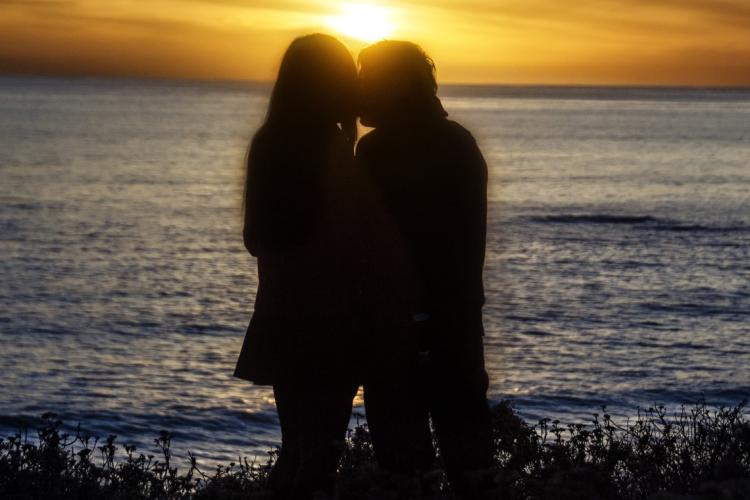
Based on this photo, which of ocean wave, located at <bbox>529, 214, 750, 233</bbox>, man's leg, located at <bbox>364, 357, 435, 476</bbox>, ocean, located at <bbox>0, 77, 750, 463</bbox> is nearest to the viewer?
man's leg, located at <bbox>364, 357, 435, 476</bbox>

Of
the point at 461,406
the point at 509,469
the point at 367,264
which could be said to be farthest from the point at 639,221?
the point at 367,264

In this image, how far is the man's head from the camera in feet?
13.3

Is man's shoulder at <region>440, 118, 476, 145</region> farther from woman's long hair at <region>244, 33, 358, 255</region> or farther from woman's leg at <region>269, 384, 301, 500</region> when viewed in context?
woman's leg at <region>269, 384, 301, 500</region>

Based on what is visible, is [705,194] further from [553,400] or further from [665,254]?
[553,400]

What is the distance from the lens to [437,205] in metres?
4.10

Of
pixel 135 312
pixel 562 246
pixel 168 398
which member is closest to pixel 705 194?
pixel 562 246

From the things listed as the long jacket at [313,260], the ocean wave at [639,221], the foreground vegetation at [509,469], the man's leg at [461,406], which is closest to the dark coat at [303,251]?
the long jacket at [313,260]

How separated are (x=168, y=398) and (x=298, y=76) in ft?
40.6

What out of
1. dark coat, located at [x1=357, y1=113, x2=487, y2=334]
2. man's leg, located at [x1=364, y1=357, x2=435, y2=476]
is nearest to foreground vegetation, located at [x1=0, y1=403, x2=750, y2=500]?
man's leg, located at [x1=364, y1=357, x2=435, y2=476]

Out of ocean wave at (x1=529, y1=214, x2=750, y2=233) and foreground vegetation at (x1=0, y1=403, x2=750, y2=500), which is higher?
foreground vegetation at (x1=0, y1=403, x2=750, y2=500)

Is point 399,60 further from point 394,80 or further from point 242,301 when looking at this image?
point 242,301

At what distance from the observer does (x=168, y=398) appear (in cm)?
1557

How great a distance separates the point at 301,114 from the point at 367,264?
1.89 feet

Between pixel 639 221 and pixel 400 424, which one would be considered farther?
pixel 639 221
